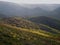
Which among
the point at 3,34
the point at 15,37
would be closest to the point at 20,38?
the point at 15,37

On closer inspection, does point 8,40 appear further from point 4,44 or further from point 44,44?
point 44,44

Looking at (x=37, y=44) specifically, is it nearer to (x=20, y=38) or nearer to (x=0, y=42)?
(x=20, y=38)

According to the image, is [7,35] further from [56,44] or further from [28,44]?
[56,44]

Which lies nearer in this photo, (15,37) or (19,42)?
(19,42)

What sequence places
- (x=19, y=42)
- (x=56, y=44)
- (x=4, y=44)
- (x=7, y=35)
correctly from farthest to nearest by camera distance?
(x=56, y=44) → (x=7, y=35) → (x=19, y=42) → (x=4, y=44)

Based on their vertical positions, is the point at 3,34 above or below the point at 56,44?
above

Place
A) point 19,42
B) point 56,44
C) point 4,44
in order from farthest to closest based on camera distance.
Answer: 1. point 56,44
2. point 19,42
3. point 4,44

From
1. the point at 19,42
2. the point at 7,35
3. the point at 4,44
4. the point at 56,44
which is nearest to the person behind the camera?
the point at 4,44

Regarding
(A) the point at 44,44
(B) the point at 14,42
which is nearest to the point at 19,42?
(B) the point at 14,42

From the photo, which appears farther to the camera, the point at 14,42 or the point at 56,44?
the point at 56,44
